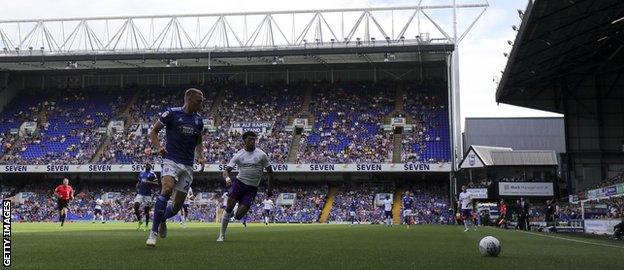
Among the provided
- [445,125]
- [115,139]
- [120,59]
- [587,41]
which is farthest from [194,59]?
[587,41]

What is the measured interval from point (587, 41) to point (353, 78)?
26583 mm

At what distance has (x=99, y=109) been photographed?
59.8 metres

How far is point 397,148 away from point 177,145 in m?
42.5

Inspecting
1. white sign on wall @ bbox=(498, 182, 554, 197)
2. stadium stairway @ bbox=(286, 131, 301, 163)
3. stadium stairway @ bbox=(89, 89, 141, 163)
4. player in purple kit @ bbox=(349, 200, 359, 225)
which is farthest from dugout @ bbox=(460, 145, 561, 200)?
stadium stairway @ bbox=(89, 89, 141, 163)

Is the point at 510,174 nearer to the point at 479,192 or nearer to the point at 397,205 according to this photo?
the point at 479,192

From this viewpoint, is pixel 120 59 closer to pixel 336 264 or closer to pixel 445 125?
pixel 445 125

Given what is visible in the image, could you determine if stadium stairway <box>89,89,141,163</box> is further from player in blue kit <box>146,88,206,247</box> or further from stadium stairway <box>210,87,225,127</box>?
player in blue kit <box>146,88,206,247</box>

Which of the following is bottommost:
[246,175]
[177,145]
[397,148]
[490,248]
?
[490,248]

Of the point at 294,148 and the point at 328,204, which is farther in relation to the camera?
the point at 294,148

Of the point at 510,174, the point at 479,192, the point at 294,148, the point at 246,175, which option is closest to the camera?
the point at 246,175

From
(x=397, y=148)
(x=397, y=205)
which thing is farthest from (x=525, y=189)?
(x=397, y=148)

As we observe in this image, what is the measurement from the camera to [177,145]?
10.1 m

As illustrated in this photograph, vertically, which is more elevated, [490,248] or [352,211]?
[490,248]

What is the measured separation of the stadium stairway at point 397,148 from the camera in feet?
166
